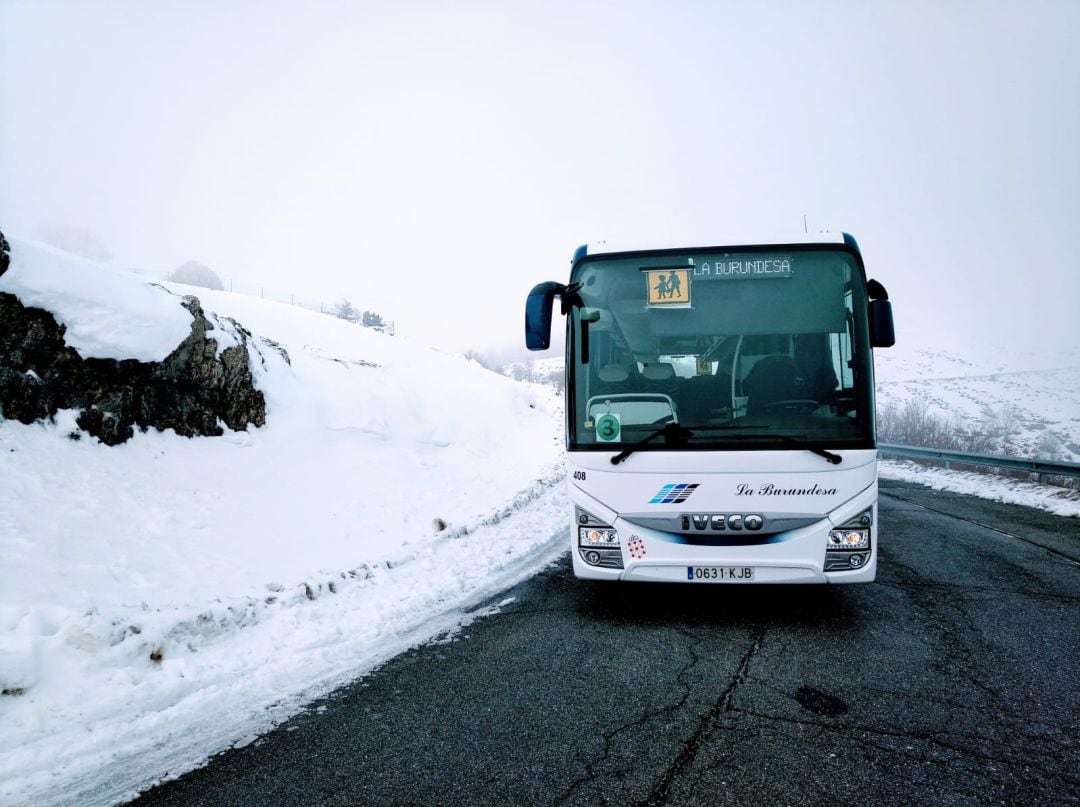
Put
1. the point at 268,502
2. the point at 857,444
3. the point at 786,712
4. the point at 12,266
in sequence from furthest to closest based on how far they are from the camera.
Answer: the point at 268,502, the point at 12,266, the point at 857,444, the point at 786,712

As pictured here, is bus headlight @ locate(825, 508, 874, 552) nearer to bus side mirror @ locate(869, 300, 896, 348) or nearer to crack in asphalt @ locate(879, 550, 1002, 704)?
crack in asphalt @ locate(879, 550, 1002, 704)

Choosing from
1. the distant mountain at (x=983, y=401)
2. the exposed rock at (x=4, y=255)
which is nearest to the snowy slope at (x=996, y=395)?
the distant mountain at (x=983, y=401)

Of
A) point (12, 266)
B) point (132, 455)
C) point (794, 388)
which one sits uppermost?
point (12, 266)

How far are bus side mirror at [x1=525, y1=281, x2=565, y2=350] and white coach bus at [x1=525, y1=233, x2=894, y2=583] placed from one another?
12 mm

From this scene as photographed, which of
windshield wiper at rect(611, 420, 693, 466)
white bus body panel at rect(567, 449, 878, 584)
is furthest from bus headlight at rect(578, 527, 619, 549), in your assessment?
windshield wiper at rect(611, 420, 693, 466)

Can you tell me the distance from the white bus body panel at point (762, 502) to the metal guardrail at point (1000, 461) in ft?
31.0

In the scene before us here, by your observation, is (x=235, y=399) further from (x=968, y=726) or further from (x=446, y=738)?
(x=968, y=726)

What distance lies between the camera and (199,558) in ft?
20.2

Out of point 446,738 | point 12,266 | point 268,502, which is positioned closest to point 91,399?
point 12,266

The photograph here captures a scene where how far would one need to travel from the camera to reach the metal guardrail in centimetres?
1066

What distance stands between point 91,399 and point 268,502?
256cm

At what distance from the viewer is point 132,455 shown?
7.49 meters

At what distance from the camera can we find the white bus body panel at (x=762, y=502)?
4215 mm

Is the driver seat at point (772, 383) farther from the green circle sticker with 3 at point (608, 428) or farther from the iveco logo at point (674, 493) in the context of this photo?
the green circle sticker with 3 at point (608, 428)
